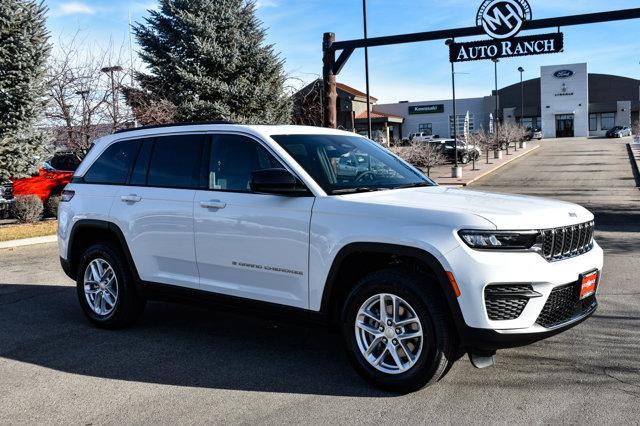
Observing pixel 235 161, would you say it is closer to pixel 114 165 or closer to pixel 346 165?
pixel 346 165

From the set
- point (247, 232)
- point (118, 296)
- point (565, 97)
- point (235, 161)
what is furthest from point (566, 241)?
point (565, 97)

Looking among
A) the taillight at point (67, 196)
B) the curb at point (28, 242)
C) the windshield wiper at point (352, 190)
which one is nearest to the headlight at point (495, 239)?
the windshield wiper at point (352, 190)

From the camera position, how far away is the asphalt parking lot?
3.90 meters

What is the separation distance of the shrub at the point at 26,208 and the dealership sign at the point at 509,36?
A: 12.0 metres

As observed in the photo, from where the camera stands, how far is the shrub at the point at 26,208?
48.3 ft

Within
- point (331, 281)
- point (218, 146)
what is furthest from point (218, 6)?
point (331, 281)

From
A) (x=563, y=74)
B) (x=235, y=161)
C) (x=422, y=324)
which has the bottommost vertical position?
(x=422, y=324)

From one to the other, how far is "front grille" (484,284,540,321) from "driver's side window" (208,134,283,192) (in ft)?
6.40

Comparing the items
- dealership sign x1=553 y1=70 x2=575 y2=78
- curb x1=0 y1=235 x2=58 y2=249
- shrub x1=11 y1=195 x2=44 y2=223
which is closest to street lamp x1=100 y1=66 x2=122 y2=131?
shrub x1=11 y1=195 x2=44 y2=223

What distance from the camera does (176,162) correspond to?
550cm

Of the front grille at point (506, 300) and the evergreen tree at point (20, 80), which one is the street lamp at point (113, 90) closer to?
the evergreen tree at point (20, 80)

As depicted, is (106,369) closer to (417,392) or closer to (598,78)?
(417,392)

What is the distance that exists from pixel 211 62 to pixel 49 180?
766 centimetres

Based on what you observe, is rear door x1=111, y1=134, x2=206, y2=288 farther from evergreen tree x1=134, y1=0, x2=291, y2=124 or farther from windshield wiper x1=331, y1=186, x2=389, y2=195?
evergreen tree x1=134, y1=0, x2=291, y2=124
